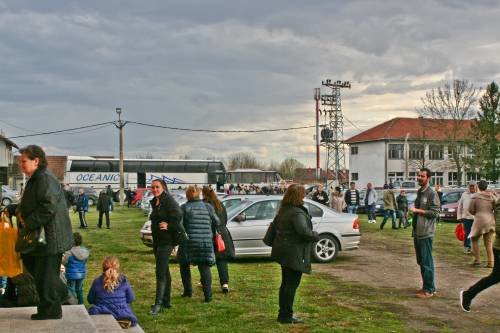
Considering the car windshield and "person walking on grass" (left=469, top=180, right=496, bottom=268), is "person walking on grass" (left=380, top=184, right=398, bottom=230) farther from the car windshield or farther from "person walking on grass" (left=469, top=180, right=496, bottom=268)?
"person walking on grass" (left=469, top=180, right=496, bottom=268)

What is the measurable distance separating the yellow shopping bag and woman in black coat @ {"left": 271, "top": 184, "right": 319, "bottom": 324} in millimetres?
3133

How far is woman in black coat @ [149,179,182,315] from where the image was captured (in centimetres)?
877

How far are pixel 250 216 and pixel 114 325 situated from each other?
327 inches

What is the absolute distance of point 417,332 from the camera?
8047mm

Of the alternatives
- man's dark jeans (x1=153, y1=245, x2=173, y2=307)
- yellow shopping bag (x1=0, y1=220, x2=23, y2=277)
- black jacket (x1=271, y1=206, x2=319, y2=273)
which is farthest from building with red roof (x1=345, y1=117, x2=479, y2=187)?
yellow shopping bag (x1=0, y1=220, x2=23, y2=277)

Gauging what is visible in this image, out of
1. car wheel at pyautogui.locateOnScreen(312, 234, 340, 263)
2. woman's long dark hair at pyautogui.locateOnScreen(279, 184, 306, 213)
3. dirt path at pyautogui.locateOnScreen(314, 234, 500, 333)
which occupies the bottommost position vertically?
dirt path at pyautogui.locateOnScreen(314, 234, 500, 333)

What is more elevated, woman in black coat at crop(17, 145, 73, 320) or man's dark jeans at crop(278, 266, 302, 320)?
woman in black coat at crop(17, 145, 73, 320)

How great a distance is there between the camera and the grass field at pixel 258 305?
27.1 feet

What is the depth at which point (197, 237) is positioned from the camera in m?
9.47

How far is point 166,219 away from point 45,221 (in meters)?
2.84

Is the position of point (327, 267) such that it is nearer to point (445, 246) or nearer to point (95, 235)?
point (445, 246)

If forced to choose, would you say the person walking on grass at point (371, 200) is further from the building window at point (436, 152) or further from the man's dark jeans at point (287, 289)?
the building window at point (436, 152)

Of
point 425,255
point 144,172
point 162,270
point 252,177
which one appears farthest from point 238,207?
point 252,177

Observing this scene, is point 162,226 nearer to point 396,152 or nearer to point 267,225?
point 267,225
